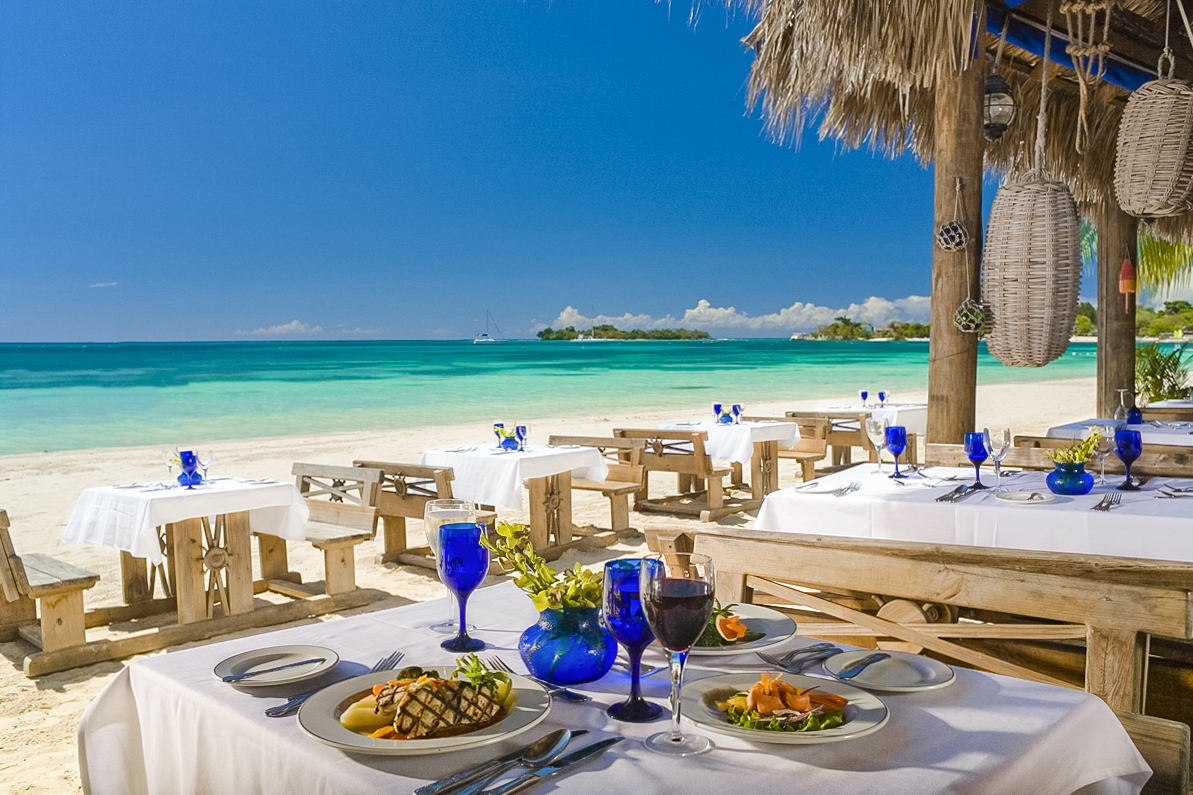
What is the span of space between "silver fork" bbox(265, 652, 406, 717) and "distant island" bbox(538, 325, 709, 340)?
75326 mm

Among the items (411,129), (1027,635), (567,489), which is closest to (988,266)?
(1027,635)

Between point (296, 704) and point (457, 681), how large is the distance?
0.85 ft

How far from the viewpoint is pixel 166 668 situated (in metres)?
1.36

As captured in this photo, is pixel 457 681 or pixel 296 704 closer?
pixel 457 681

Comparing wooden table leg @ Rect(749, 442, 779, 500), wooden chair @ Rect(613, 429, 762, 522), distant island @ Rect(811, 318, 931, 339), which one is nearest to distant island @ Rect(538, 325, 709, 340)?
distant island @ Rect(811, 318, 931, 339)

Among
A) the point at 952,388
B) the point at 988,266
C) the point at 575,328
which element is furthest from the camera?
the point at 575,328

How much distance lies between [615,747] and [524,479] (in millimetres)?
4828

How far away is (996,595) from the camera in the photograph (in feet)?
6.02

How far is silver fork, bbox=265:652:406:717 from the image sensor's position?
1136 mm

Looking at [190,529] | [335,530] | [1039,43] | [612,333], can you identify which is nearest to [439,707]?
[190,529]

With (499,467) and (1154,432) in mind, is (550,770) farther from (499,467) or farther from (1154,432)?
(1154,432)

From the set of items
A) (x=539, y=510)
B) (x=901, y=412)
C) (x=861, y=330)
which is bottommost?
(x=539, y=510)

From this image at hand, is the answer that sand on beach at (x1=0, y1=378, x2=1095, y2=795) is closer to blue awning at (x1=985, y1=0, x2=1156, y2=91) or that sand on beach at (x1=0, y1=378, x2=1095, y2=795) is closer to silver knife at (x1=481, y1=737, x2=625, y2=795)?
silver knife at (x1=481, y1=737, x2=625, y2=795)

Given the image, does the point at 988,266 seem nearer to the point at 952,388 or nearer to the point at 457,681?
the point at 952,388
